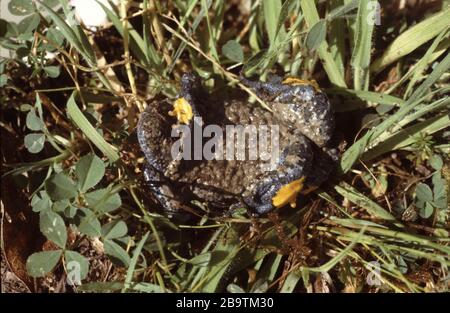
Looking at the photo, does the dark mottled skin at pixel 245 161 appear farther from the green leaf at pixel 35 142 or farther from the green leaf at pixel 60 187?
the green leaf at pixel 35 142

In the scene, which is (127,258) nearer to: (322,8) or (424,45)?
(322,8)

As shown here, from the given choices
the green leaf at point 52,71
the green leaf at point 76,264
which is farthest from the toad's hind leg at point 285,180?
the green leaf at point 52,71

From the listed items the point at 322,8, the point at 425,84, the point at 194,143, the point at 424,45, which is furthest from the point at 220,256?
the point at 424,45

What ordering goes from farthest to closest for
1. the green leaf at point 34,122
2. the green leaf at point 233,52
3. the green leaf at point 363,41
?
the green leaf at point 233,52 → the green leaf at point 34,122 → the green leaf at point 363,41

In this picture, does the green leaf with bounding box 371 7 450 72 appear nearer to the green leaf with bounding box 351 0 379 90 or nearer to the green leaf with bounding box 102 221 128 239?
the green leaf with bounding box 351 0 379 90

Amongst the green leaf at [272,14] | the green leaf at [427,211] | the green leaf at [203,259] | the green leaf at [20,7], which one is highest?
the green leaf at [20,7]

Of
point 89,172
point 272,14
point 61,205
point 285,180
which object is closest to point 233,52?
point 272,14

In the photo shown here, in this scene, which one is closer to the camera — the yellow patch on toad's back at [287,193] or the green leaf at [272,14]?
the yellow patch on toad's back at [287,193]

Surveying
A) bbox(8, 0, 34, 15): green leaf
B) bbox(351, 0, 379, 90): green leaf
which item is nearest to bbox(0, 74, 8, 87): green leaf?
bbox(8, 0, 34, 15): green leaf
